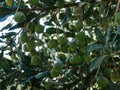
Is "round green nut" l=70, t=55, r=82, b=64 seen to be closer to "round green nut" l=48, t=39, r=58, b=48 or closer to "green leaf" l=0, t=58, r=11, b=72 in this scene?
"round green nut" l=48, t=39, r=58, b=48

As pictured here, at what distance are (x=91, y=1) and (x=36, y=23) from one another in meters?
0.33

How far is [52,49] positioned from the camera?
2.10 m

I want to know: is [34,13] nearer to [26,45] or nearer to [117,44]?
[26,45]

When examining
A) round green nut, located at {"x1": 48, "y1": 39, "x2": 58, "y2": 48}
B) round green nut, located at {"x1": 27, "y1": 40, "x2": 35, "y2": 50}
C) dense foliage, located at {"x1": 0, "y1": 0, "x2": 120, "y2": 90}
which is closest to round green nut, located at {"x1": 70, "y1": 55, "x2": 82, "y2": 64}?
dense foliage, located at {"x1": 0, "y1": 0, "x2": 120, "y2": 90}

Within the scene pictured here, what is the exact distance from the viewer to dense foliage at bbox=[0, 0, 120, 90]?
194 centimetres

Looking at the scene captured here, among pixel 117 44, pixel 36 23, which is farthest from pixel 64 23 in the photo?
pixel 117 44

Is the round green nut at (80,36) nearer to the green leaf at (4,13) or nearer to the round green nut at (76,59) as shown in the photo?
the round green nut at (76,59)

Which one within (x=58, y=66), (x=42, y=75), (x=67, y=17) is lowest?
(x=42, y=75)

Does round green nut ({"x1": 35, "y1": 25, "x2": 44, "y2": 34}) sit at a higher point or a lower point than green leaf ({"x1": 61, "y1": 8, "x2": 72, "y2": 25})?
higher

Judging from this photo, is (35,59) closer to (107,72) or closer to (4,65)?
(4,65)

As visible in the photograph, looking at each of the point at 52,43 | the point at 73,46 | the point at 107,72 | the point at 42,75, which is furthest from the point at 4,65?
the point at 107,72

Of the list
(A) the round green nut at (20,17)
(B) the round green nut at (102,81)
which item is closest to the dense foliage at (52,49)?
(A) the round green nut at (20,17)

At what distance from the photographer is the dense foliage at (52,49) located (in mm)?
1943

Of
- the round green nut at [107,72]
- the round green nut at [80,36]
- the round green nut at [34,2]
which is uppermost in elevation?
the round green nut at [34,2]
